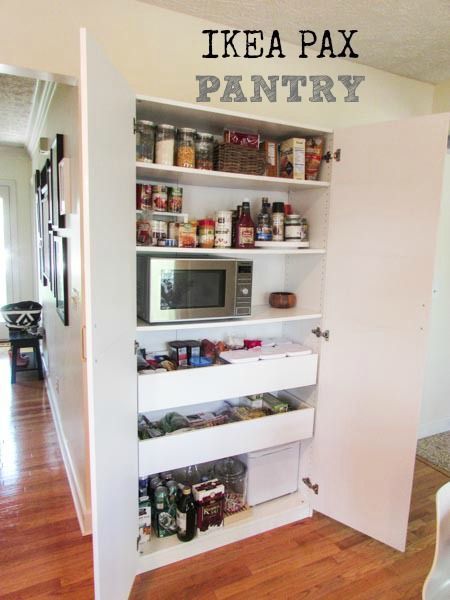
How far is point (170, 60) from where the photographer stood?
5.96ft

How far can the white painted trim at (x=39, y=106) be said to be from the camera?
2602mm

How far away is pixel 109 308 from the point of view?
4.26 feet

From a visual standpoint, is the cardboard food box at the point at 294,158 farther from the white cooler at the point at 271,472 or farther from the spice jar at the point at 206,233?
the white cooler at the point at 271,472

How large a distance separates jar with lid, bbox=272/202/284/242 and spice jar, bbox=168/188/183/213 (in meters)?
0.49

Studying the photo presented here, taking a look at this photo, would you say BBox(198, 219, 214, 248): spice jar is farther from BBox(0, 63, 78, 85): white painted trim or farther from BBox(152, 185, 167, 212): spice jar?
BBox(0, 63, 78, 85): white painted trim

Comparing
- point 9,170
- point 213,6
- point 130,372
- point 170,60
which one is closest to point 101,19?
point 170,60

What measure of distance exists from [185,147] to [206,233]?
0.37 m

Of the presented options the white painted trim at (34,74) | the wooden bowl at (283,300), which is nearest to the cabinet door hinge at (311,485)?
the wooden bowl at (283,300)

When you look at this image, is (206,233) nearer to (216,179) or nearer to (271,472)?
(216,179)

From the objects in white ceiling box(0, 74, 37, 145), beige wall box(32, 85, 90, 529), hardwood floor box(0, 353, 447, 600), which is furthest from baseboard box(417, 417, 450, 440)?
white ceiling box(0, 74, 37, 145)

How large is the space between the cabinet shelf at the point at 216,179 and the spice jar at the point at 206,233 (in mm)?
200

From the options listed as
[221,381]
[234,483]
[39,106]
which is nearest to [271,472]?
[234,483]

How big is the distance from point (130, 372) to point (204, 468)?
937 mm

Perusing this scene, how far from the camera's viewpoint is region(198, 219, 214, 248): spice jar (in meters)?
1.75
